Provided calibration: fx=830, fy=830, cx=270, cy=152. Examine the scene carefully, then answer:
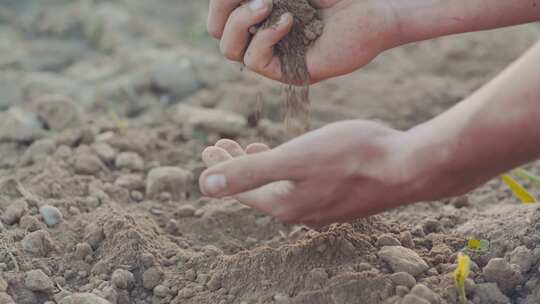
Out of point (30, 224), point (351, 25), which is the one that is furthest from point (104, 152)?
point (351, 25)

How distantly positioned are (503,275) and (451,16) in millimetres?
819

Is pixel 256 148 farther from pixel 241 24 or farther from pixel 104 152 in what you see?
pixel 104 152

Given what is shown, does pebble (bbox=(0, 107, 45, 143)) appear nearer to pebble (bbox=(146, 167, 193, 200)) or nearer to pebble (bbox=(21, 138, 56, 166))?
pebble (bbox=(21, 138, 56, 166))

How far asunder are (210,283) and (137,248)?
27 cm

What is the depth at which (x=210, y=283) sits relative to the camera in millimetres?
2125

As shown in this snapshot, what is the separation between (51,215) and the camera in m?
2.44

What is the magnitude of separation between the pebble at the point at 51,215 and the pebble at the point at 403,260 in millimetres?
961

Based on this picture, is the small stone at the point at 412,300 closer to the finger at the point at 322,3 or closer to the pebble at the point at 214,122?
the finger at the point at 322,3

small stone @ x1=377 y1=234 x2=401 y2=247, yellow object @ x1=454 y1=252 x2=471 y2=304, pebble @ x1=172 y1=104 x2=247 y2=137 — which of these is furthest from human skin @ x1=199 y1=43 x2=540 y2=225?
pebble @ x1=172 y1=104 x2=247 y2=137

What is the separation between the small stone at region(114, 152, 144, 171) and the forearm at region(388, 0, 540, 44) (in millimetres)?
1047

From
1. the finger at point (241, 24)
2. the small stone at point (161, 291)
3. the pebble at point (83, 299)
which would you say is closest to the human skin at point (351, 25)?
the finger at point (241, 24)

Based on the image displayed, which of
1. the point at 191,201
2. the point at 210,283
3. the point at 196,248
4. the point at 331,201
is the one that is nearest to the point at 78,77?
the point at 191,201

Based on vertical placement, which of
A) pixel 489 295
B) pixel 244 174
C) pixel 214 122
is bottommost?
pixel 214 122

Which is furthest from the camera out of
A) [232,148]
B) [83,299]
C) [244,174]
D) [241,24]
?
[241,24]
